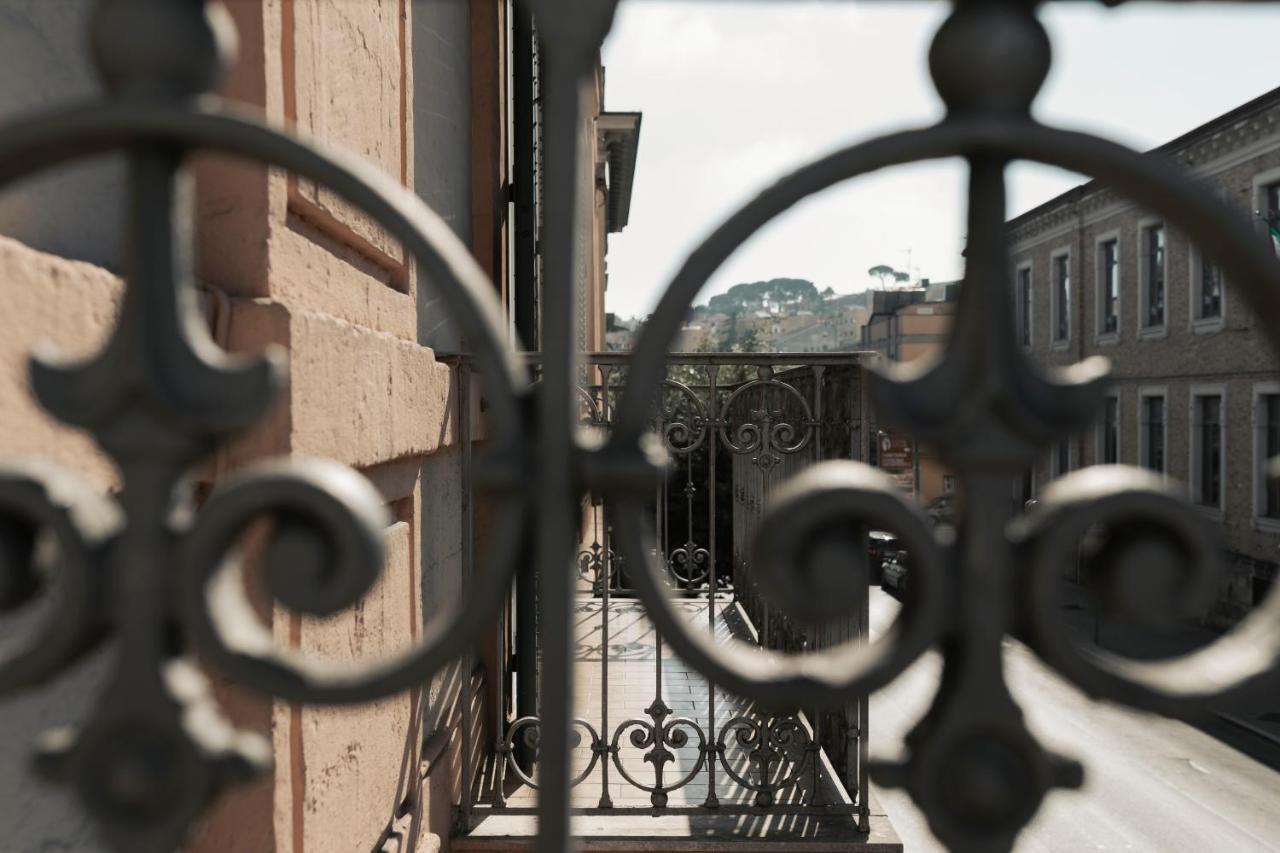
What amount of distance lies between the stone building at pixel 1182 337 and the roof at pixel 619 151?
382 inches

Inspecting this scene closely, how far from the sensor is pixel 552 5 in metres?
0.72

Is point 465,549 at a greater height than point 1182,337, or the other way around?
point 1182,337

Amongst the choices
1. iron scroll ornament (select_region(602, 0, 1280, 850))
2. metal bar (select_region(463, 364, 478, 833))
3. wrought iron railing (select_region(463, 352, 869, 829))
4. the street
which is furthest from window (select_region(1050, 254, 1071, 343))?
iron scroll ornament (select_region(602, 0, 1280, 850))

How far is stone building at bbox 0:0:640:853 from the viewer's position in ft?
4.09

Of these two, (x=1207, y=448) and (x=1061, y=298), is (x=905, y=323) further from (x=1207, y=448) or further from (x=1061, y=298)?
(x=1207, y=448)

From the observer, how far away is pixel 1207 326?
67.1ft

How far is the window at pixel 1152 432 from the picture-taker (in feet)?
74.6

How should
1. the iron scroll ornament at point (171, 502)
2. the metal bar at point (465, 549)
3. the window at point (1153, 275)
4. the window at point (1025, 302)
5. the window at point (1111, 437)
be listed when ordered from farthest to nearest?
the window at point (1025, 302), the window at point (1111, 437), the window at point (1153, 275), the metal bar at point (465, 549), the iron scroll ornament at point (171, 502)

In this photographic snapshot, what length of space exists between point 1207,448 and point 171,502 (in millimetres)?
24406

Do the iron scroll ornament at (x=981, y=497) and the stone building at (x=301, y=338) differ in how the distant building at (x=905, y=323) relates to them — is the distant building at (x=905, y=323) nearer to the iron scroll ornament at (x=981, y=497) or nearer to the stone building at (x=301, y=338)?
the stone building at (x=301, y=338)

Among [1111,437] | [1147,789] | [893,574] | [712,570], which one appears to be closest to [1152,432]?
[1111,437]

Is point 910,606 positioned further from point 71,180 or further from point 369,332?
point 369,332

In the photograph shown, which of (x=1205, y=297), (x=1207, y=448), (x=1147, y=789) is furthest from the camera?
(x=1207, y=448)

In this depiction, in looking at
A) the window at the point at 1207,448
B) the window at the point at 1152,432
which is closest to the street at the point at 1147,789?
the window at the point at 1207,448
